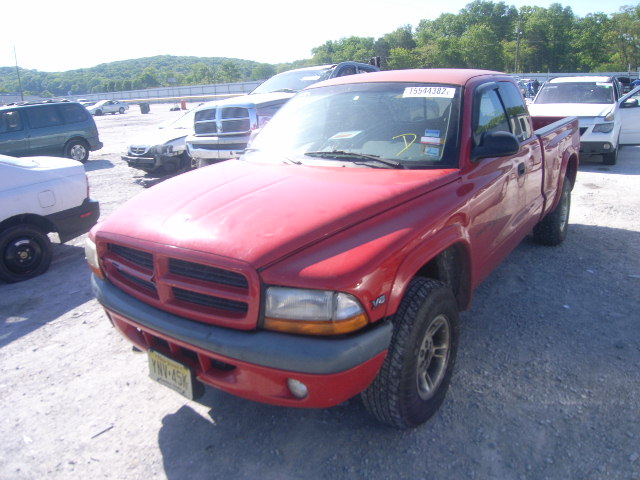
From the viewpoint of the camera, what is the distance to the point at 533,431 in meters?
2.57

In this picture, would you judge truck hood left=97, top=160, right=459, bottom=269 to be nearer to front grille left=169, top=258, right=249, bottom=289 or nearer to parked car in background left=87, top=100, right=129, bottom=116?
front grille left=169, top=258, right=249, bottom=289

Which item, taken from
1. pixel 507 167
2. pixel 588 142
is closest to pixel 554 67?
pixel 588 142

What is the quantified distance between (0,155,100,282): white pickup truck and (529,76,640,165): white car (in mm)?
8067

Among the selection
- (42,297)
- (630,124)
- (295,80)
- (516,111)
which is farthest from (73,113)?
(630,124)

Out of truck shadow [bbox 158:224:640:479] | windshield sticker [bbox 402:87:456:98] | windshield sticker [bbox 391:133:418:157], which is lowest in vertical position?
truck shadow [bbox 158:224:640:479]

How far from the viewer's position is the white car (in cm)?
952

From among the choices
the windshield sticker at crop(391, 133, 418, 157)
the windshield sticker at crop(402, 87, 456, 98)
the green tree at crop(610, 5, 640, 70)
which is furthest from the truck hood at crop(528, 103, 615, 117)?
the green tree at crop(610, 5, 640, 70)

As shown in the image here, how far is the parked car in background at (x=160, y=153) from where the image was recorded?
1023cm

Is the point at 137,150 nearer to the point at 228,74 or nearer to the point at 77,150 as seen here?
the point at 77,150

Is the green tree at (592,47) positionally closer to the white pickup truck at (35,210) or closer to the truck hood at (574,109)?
the truck hood at (574,109)

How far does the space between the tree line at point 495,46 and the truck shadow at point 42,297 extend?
7837 centimetres

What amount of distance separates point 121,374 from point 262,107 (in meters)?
6.94

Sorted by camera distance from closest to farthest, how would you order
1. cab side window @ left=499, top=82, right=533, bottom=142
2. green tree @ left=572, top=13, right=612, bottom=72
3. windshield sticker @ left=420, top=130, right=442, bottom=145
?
windshield sticker @ left=420, top=130, right=442, bottom=145 → cab side window @ left=499, top=82, right=533, bottom=142 → green tree @ left=572, top=13, right=612, bottom=72

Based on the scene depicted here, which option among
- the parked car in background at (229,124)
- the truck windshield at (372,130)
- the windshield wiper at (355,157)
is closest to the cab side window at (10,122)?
the parked car in background at (229,124)
